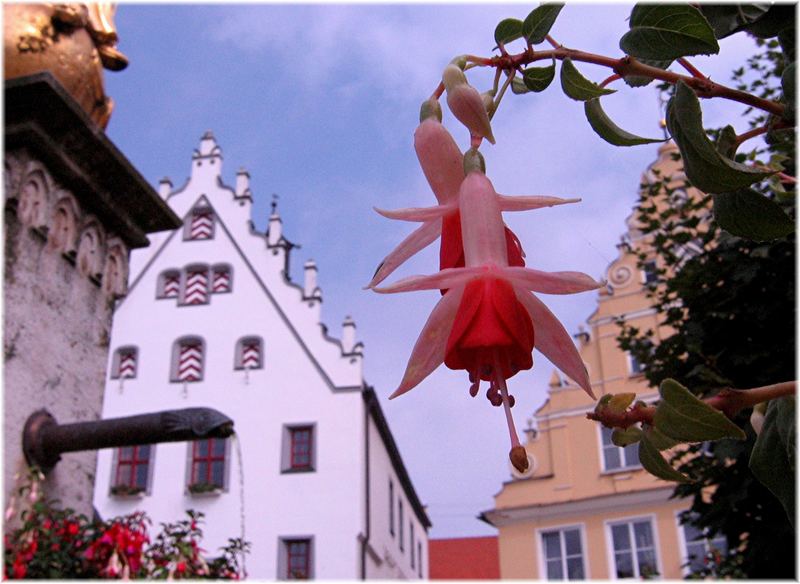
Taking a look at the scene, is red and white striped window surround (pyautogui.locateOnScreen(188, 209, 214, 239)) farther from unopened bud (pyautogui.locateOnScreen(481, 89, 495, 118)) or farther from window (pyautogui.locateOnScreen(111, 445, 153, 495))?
unopened bud (pyautogui.locateOnScreen(481, 89, 495, 118))

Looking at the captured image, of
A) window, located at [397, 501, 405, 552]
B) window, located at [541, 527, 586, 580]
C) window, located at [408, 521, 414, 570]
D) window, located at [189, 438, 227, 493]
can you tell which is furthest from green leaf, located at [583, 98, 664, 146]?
window, located at [408, 521, 414, 570]

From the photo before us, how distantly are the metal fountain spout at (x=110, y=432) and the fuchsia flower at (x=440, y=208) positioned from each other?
230cm

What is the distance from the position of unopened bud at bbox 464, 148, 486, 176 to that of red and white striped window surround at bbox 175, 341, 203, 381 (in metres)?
12.2

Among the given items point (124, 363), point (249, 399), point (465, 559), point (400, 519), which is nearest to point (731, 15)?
point (249, 399)

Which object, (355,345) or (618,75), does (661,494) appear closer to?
(355,345)

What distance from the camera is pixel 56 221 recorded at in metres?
2.88

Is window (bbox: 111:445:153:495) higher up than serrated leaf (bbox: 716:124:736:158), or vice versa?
window (bbox: 111:445:153:495)

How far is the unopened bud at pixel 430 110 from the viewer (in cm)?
54

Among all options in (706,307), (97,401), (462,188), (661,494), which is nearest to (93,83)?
(97,401)

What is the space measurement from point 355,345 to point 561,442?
136 inches

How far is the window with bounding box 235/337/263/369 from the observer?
12216mm

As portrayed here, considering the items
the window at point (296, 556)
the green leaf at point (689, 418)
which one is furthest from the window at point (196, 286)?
the green leaf at point (689, 418)

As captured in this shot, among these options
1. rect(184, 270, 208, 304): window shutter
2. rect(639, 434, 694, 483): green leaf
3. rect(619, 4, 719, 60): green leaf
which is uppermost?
rect(184, 270, 208, 304): window shutter

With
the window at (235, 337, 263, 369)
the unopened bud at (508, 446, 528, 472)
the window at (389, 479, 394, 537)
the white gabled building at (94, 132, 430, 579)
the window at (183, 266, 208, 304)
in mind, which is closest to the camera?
the unopened bud at (508, 446, 528, 472)
